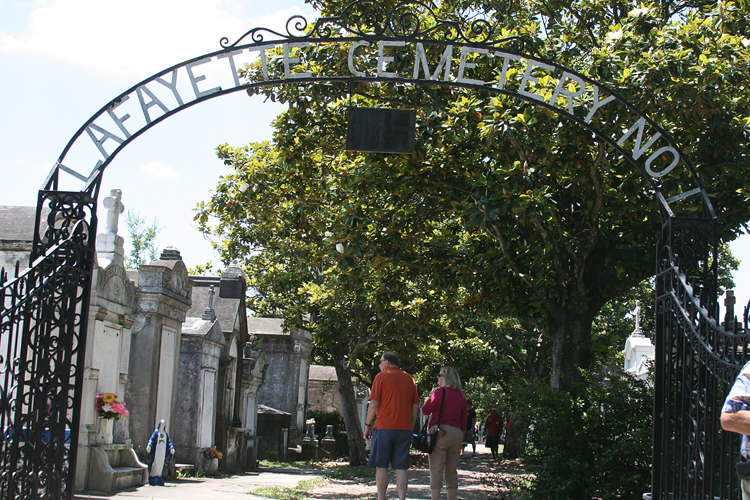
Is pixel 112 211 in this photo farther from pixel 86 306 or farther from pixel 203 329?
pixel 86 306

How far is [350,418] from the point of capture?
23.1 meters

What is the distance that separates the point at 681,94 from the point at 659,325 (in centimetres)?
422

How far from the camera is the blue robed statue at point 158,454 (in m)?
12.4

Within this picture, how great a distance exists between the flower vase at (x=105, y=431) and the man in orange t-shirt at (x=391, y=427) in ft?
16.4

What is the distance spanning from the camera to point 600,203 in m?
10.4

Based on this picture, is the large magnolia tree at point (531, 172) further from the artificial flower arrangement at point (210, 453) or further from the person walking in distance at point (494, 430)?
the person walking in distance at point (494, 430)

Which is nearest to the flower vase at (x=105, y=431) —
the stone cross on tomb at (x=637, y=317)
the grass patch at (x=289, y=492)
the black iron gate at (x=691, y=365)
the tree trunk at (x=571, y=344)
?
the grass patch at (x=289, y=492)

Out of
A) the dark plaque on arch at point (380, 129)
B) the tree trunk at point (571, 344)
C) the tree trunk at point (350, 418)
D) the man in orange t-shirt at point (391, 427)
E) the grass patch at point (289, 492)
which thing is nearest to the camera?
the dark plaque on arch at point (380, 129)

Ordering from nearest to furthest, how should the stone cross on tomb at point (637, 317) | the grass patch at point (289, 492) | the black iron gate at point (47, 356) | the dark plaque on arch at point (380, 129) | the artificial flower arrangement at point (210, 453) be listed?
the black iron gate at point (47, 356)
the dark plaque on arch at point (380, 129)
the grass patch at point (289, 492)
the artificial flower arrangement at point (210, 453)
the stone cross on tomb at point (637, 317)

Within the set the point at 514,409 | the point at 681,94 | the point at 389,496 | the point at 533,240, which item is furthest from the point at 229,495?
the point at 681,94

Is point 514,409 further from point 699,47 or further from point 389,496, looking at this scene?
point 699,47

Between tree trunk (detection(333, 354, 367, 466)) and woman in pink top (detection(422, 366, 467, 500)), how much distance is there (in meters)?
→ 13.8

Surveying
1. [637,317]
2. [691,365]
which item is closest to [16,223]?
[691,365]

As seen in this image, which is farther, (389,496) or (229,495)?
(389,496)
